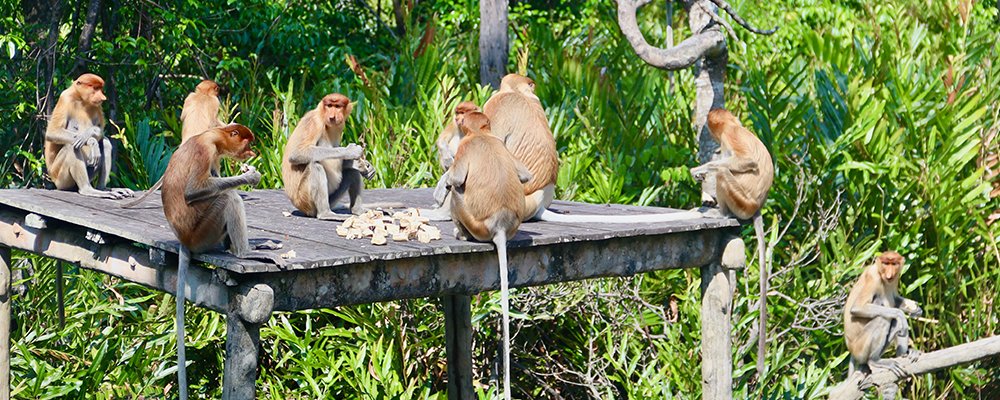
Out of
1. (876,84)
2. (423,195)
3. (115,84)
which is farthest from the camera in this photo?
(115,84)

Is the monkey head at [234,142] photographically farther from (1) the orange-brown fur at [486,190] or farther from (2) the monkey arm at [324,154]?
(2) the monkey arm at [324,154]

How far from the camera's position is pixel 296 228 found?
433 centimetres

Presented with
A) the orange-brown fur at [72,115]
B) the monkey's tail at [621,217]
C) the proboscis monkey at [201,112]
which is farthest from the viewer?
the proboscis monkey at [201,112]

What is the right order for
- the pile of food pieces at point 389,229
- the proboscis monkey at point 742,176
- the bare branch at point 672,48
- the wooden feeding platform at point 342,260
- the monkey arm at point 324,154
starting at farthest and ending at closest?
the bare branch at point 672,48
the proboscis monkey at point 742,176
the monkey arm at point 324,154
the pile of food pieces at point 389,229
the wooden feeding platform at point 342,260

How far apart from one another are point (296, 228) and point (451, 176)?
2.08 ft

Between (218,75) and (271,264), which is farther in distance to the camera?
(218,75)

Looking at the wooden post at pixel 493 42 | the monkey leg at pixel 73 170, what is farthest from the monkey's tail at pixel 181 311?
the wooden post at pixel 493 42

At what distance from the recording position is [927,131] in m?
6.81

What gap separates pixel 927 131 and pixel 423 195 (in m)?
2.96

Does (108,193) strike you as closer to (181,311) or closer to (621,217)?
(181,311)

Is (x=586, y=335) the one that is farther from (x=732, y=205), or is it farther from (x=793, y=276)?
(x=732, y=205)

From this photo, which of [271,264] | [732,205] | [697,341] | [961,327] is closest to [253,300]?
[271,264]

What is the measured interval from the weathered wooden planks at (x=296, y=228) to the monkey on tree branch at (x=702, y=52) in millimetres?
804

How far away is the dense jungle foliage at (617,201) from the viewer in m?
6.05
